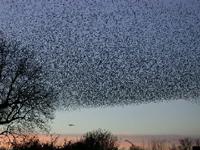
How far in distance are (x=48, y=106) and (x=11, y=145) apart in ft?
25.8

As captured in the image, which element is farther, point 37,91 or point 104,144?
point 104,144

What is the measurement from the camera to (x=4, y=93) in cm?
5759

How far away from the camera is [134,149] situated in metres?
122

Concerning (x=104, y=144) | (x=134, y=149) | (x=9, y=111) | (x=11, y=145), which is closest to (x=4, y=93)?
(x=9, y=111)

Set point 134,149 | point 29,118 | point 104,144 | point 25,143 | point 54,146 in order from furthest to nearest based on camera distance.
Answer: point 134,149 < point 104,144 < point 29,118 < point 54,146 < point 25,143

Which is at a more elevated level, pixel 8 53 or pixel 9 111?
pixel 8 53

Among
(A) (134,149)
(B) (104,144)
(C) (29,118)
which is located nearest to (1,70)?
(C) (29,118)

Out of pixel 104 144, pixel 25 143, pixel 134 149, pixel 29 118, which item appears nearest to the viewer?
pixel 25 143

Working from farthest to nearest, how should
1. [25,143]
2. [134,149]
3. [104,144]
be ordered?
1. [134,149]
2. [104,144]
3. [25,143]

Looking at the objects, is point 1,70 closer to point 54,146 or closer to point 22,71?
point 22,71

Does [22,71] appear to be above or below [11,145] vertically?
above

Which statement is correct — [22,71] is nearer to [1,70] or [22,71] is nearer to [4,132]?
[1,70]

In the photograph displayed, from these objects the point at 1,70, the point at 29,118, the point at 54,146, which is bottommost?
the point at 54,146

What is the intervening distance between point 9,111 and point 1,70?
5.10 metres
